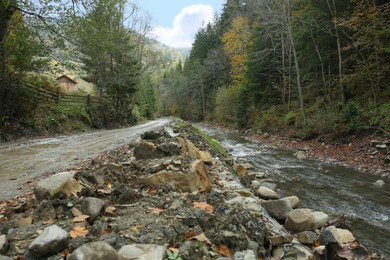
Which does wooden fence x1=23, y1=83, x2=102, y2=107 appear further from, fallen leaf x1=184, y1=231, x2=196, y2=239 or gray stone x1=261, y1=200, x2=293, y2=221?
fallen leaf x1=184, y1=231, x2=196, y2=239

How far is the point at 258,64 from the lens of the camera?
24.4 meters

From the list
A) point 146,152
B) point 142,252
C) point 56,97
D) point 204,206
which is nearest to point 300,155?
point 146,152

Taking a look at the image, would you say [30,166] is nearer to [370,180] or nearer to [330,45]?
[370,180]

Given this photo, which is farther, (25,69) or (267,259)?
(25,69)

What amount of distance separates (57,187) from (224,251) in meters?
2.50

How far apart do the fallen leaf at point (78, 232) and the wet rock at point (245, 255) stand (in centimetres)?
166

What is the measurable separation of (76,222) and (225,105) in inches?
1271

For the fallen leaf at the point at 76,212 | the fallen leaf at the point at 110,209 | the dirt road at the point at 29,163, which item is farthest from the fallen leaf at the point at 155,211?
the dirt road at the point at 29,163

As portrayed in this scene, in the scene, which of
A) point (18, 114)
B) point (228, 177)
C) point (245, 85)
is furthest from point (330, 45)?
point (18, 114)

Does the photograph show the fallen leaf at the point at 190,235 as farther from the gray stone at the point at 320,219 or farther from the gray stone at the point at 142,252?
the gray stone at the point at 320,219

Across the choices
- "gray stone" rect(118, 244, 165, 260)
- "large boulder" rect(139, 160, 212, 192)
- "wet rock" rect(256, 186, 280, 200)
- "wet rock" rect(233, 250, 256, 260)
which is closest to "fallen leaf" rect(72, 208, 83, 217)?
"gray stone" rect(118, 244, 165, 260)

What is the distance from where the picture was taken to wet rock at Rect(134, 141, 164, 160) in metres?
6.55

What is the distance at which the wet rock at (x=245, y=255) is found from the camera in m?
3.06

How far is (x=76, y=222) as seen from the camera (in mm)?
3201
